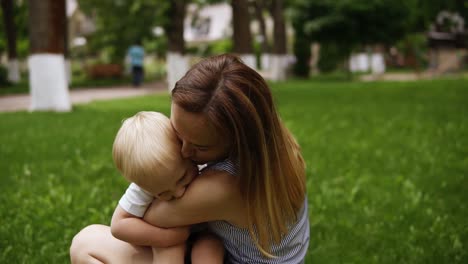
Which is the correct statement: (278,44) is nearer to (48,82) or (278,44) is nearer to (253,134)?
(48,82)

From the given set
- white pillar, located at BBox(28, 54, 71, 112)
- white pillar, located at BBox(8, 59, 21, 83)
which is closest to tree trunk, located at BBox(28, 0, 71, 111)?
white pillar, located at BBox(28, 54, 71, 112)

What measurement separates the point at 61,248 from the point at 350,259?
5.55 feet

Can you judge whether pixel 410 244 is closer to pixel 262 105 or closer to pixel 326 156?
pixel 262 105

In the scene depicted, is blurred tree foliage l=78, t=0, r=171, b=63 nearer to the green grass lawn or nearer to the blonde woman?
the green grass lawn

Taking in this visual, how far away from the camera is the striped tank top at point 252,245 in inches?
83.0

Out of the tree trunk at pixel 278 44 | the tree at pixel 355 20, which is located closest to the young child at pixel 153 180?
the tree at pixel 355 20

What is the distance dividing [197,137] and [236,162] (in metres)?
0.19

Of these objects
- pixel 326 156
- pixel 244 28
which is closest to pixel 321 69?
pixel 244 28

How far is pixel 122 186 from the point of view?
15.2 ft

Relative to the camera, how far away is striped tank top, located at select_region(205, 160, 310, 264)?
211cm

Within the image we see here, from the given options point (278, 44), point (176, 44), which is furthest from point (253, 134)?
point (278, 44)

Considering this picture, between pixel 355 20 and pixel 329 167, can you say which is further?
pixel 355 20

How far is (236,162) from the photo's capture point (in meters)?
1.99

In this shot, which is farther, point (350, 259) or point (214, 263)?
point (350, 259)
